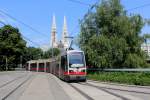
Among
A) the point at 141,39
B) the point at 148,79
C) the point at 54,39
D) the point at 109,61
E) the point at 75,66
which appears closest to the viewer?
the point at 148,79

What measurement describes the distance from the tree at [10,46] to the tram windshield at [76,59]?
228ft

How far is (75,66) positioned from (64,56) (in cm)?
249

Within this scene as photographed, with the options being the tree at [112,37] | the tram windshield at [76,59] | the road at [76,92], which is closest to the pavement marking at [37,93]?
the road at [76,92]

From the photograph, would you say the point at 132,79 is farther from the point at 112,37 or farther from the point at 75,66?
the point at 112,37

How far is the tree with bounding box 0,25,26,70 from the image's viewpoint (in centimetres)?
10681

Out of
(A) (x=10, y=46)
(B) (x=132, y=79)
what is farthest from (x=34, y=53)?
(B) (x=132, y=79)

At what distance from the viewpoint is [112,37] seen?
46.9 meters

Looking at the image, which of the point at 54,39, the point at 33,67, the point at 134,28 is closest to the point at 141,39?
the point at 134,28

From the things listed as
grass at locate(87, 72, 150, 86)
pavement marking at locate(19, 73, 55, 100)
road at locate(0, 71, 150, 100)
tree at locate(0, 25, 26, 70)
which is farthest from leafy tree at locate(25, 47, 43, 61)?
pavement marking at locate(19, 73, 55, 100)

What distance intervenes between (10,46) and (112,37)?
6403 cm

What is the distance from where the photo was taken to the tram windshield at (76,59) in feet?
121

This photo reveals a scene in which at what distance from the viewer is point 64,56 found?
1533 inches

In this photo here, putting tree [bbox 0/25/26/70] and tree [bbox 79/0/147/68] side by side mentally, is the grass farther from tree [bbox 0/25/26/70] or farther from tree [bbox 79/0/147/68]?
tree [bbox 0/25/26/70]

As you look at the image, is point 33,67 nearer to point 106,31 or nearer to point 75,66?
point 106,31
